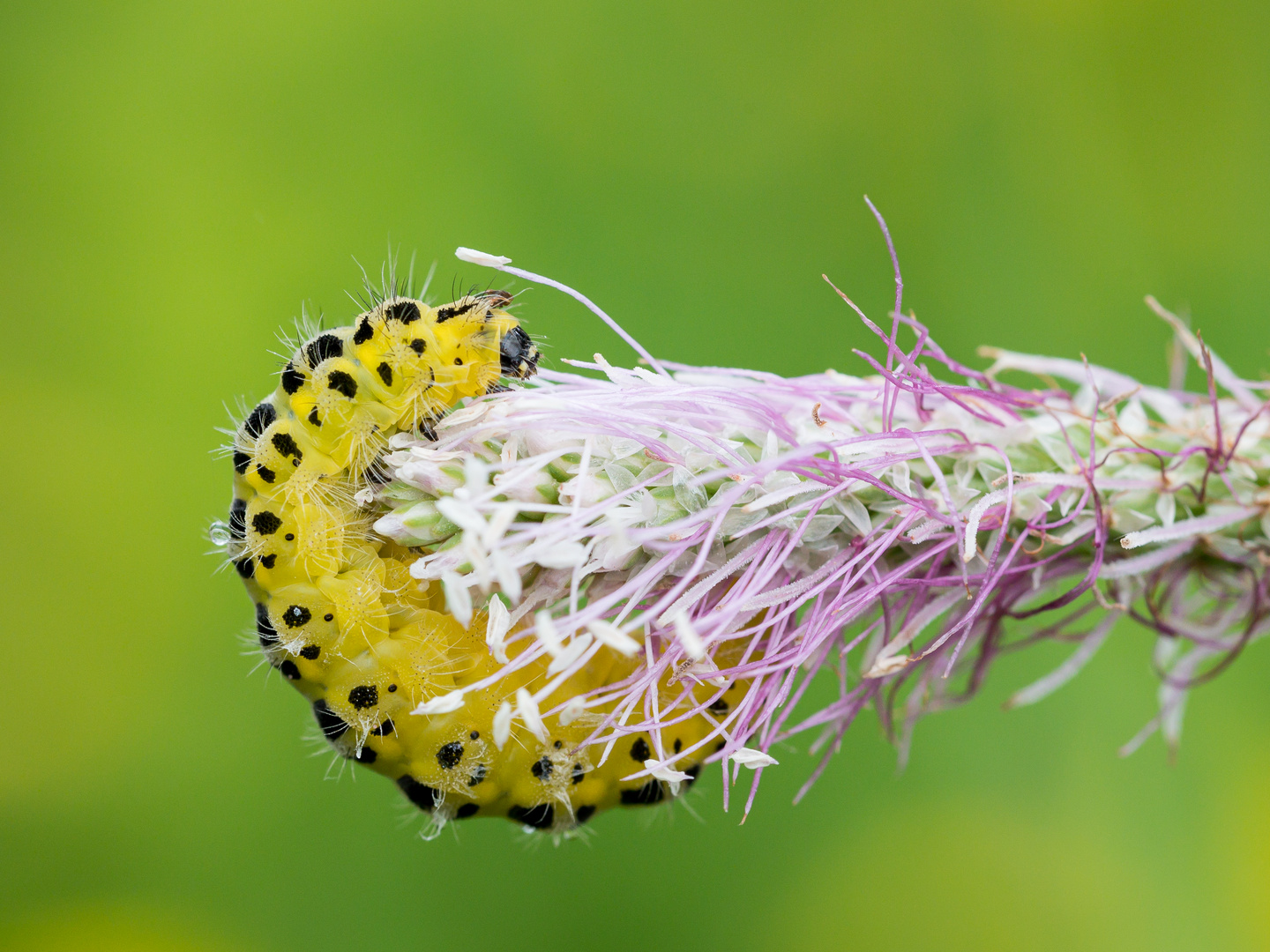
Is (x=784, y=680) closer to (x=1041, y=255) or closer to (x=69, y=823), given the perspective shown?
(x=1041, y=255)

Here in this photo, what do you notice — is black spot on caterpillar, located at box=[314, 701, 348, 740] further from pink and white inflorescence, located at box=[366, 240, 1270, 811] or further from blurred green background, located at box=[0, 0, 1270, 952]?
blurred green background, located at box=[0, 0, 1270, 952]

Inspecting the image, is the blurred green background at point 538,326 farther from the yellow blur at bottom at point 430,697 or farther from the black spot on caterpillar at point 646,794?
the yellow blur at bottom at point 430,697

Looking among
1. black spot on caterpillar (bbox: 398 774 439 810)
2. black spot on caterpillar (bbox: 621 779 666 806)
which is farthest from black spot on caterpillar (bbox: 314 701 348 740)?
black spot on caterpillar (bbox: 621 779 666 806)

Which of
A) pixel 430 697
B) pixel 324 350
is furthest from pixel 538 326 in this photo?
pixel 430 697

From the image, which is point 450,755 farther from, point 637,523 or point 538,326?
point 538,326

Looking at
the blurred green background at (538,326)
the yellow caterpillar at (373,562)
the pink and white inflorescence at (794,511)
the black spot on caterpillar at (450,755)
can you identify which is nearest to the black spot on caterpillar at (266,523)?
the yellow caterpillar at (373,562)

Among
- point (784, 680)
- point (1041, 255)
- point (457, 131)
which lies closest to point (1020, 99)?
point (1041, 255)
